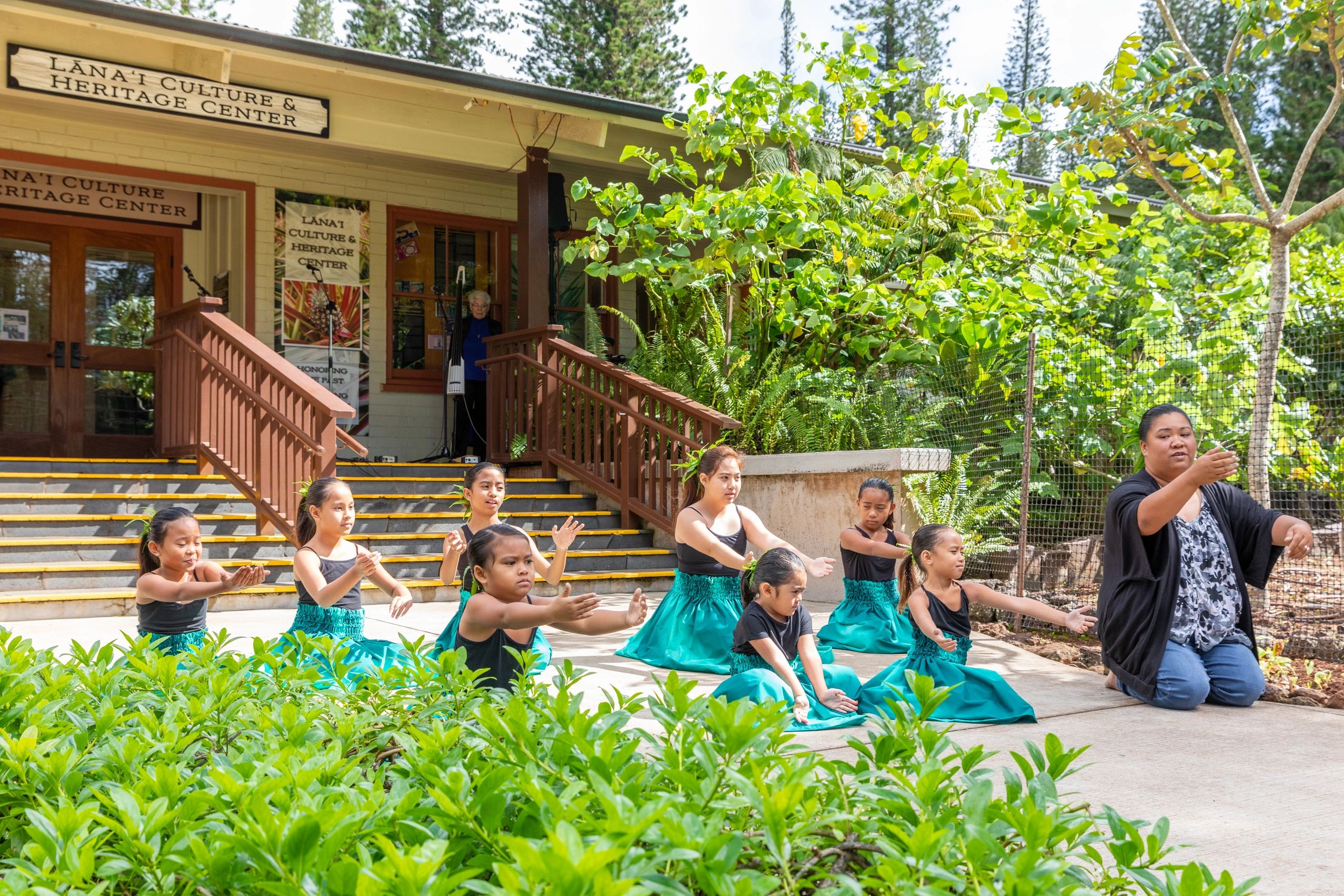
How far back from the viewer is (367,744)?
232cm

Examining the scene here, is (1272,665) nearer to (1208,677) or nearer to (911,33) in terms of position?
(1208,677)

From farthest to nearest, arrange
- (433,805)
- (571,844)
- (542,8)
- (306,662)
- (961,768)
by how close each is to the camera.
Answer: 1. (542,8)
2. (306,662)
3. (961,768)
4. (433,805)
5. (571,844)

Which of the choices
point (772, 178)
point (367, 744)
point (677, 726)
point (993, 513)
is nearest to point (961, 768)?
point (677, 726)

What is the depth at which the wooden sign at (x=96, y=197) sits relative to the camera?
36.1 feet

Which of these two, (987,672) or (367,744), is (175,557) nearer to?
(367,744)

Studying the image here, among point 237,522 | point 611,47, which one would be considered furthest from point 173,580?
point 611,47

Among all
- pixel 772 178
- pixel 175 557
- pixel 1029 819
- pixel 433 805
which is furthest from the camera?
pixel 772 178

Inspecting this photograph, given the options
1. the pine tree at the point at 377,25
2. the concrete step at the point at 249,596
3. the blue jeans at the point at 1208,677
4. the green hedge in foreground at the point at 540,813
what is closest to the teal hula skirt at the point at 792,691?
the blue jeans at the point at 1208,677

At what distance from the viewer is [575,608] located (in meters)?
2.90

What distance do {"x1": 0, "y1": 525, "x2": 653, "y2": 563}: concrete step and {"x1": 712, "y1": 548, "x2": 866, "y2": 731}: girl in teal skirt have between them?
4.66m

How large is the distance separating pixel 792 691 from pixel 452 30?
1311 inches

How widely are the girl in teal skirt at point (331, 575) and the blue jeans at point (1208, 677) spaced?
3322mm

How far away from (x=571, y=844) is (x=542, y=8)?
33.6 metres

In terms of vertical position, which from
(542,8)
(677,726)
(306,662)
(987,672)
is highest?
(542,8)
